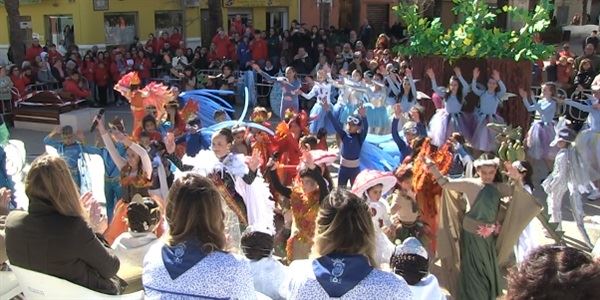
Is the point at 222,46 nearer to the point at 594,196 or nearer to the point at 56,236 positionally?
the point at 594,196

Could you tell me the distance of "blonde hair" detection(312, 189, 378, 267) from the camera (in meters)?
2.96

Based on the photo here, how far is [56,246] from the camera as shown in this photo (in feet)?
10.8

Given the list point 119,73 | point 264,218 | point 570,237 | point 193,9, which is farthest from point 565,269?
point 193,9

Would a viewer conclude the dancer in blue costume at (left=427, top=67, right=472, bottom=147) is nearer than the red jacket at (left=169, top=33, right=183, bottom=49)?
Yes

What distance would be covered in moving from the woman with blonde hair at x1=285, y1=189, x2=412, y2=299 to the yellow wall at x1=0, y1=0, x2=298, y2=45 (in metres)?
20.7

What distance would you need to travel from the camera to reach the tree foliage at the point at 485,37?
10562 millimetres

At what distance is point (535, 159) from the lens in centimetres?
997

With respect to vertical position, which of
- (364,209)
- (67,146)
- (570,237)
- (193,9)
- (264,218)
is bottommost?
(570,237)

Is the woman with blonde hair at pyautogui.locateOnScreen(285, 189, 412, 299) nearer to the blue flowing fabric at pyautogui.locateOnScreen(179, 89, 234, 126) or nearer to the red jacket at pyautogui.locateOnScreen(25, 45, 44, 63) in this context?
the blue flowing fabric at pyautogui.locateOnScreen(179, 89, 234, 126)

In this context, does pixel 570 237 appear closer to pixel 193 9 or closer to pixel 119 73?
pixel 119 73

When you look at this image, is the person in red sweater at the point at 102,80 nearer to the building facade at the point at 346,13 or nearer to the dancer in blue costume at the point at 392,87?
the dancer in blue costume at the point at 392,87

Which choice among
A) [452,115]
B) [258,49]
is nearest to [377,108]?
[452,115]

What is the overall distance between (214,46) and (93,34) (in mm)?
5455

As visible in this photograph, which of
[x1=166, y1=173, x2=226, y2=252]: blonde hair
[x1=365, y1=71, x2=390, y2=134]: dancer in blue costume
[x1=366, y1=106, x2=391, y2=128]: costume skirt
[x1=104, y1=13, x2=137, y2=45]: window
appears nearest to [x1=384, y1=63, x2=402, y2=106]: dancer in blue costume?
[x1=365, y1=71, x2=390, y2=134]: dancer in blue costume
